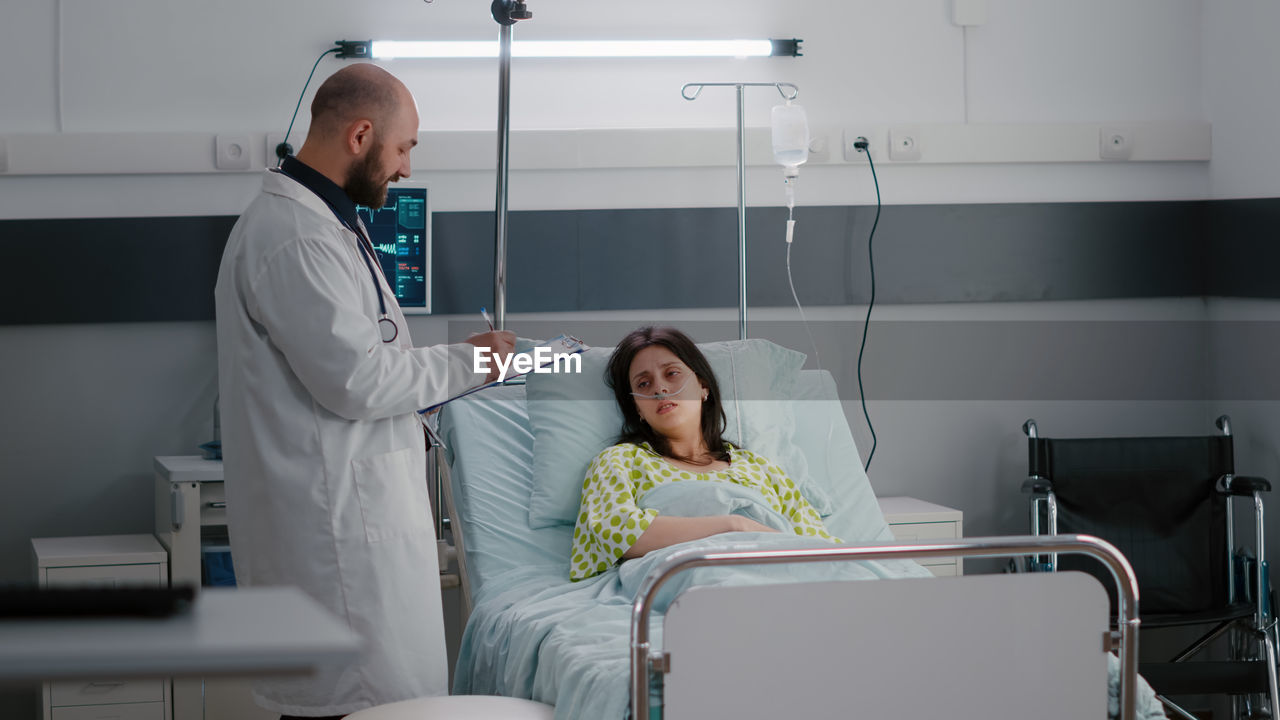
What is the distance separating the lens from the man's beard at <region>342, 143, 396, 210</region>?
206 cm

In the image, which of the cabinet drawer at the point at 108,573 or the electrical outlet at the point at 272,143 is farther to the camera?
the electrical outlet at the point at 272,143

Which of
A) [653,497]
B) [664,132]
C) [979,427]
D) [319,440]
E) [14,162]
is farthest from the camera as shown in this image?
[979,427]

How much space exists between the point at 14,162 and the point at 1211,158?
3.74 meters

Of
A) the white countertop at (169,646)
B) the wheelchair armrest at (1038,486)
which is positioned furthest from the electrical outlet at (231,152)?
the white countertop at (169,646)

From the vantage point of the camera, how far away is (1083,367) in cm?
Answer: 376

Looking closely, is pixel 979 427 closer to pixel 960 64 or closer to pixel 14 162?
pixel 960 64

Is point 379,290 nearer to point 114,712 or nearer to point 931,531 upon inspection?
point 114,712

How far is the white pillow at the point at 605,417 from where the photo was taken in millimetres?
2689

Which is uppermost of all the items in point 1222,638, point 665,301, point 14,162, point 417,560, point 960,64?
point 960,64

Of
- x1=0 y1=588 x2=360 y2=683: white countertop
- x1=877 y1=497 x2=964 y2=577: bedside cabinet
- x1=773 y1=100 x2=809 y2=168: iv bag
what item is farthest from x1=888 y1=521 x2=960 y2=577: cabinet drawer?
x1=0 y1=588 x2=360 y2=683: white countertop

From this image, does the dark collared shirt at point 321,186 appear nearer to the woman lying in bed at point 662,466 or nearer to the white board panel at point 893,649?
the woman lying in bed at point 662,466

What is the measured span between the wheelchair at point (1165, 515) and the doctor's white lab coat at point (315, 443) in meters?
1.92

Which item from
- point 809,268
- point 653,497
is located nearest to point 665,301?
point 809,268

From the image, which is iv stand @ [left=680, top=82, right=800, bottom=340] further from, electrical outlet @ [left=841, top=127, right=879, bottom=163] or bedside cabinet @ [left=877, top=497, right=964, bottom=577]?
bedside cabinet @ [left=877, top=497, right=964, bottom=577]
